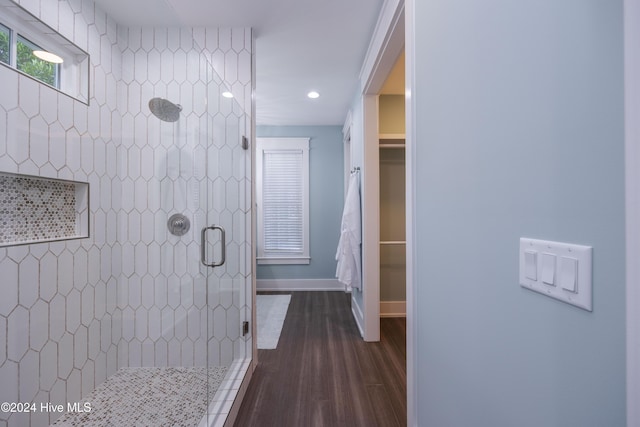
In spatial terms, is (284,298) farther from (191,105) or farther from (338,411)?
(191,105)

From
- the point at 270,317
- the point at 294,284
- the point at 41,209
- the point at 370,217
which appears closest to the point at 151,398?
the point at 41,209

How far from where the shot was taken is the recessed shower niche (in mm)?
1225

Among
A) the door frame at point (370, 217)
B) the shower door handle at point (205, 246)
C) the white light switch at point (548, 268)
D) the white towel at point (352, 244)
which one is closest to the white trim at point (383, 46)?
the door frame at point (370, 217)

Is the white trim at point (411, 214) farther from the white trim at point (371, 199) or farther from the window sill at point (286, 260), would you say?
the window sill at point (286, 260)

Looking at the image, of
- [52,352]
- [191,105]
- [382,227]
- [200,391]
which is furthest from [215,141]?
[382,227]

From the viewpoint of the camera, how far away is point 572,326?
0.49 m

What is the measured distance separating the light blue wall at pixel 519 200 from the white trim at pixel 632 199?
0.03 m

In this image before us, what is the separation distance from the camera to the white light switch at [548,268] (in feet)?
1.73

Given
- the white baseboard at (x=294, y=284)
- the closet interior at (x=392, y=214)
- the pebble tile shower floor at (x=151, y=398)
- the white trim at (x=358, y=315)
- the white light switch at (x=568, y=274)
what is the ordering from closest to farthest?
1. the white light switch at (x=568, y=274)
2. the pebble tile shower floor at (x=151, y=398)
3. the white trim at (x=358, y=315)
4. the closet interior at (x=392, y=214)
5. the white baseboard at (x=294, y=284)

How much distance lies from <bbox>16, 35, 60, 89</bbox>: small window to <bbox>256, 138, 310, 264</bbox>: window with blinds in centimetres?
297

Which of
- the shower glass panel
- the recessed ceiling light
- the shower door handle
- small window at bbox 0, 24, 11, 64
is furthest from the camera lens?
the shower glass panel

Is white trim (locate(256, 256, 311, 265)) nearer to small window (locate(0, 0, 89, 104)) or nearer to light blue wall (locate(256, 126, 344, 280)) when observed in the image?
light blue wall (locate(256, 126, 344, 280))

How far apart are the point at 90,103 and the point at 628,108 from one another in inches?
91.5

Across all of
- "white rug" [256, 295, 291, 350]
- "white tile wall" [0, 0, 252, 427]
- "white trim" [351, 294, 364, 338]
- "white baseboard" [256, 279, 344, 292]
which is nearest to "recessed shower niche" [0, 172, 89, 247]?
"white tile wall" [0, 0, 252, 427]
